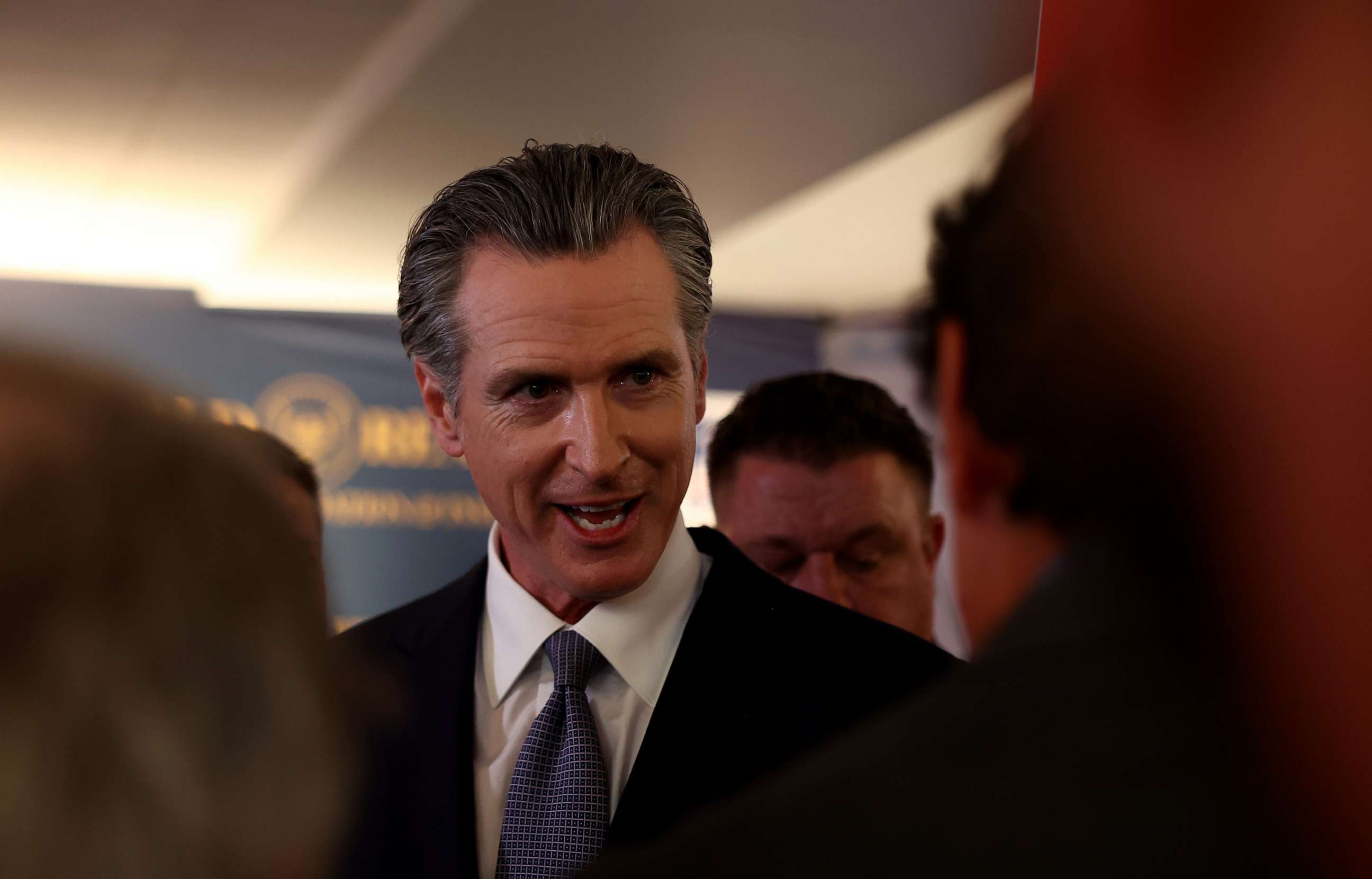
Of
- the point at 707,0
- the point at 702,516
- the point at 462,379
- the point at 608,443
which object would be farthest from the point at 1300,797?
the point at 702,516

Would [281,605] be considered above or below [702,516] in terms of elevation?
below

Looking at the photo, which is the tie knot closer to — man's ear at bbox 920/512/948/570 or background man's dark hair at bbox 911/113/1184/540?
man's ear at bbox 920/512/948/570

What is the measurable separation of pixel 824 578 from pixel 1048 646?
155 cm

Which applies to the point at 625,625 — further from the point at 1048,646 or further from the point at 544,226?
the point at 1048,646

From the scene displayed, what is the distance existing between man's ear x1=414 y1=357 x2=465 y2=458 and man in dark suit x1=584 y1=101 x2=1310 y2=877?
3.68 ft

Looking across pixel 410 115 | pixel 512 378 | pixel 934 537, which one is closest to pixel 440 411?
pixel 512 378

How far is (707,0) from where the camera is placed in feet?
11.9

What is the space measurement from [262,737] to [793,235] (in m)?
5.82

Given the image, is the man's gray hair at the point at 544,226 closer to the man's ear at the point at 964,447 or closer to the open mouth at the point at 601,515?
the open mouth at the point at 601,515

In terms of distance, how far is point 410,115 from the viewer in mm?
4547

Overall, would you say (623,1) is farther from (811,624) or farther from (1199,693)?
(1199,693)

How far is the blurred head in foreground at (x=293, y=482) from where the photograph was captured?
0.58m

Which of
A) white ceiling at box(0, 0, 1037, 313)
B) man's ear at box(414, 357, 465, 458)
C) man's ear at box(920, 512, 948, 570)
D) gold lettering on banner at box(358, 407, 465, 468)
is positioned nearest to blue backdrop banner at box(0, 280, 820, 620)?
gold lettering on banner at box(358, 407, 465, 468)

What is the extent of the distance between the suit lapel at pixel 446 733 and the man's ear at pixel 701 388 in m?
0.33
